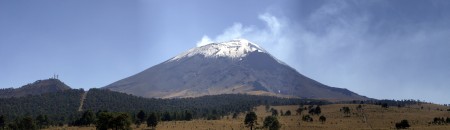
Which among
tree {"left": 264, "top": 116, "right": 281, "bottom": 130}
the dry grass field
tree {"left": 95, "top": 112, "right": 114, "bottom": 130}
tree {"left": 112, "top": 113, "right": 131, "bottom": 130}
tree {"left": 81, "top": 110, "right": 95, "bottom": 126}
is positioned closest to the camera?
tree {"left": 95, "top": 112, "right": 114, "bottom": 130}

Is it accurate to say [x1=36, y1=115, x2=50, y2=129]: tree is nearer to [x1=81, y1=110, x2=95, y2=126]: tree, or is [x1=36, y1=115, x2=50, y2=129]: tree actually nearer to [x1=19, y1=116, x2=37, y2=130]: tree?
[x1=81, y1=110, x2=95, y2=126]: tree

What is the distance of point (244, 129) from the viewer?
11250cm

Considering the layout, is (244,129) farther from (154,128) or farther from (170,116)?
(170,116)

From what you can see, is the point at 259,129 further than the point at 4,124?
No

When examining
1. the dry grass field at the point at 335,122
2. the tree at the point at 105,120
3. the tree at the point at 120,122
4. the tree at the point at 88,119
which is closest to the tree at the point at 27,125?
the dry grass field at the point at 335,122

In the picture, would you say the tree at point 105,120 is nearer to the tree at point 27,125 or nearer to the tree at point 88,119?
the tree at point 27,125

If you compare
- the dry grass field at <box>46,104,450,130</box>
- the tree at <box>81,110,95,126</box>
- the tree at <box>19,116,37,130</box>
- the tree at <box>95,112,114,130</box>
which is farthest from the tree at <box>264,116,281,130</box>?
the tree at <box>19,116,37,130</box>

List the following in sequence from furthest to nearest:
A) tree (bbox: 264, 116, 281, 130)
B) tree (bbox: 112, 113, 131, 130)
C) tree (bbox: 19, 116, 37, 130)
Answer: tree (bbox: 19, 116, 37, 130) → tree (bbox: 264, 116, 281, 130) → tree (bbox: 112, 113, 131, 130)

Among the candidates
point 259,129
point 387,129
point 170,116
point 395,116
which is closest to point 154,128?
point 259,129

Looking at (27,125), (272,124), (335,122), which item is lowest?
(27,125)

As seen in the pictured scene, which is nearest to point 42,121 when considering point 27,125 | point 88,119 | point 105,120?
point 88,119

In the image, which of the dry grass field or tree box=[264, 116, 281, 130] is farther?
the dry grass field

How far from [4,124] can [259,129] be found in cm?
8802

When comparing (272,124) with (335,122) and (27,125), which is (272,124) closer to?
(335,122)
